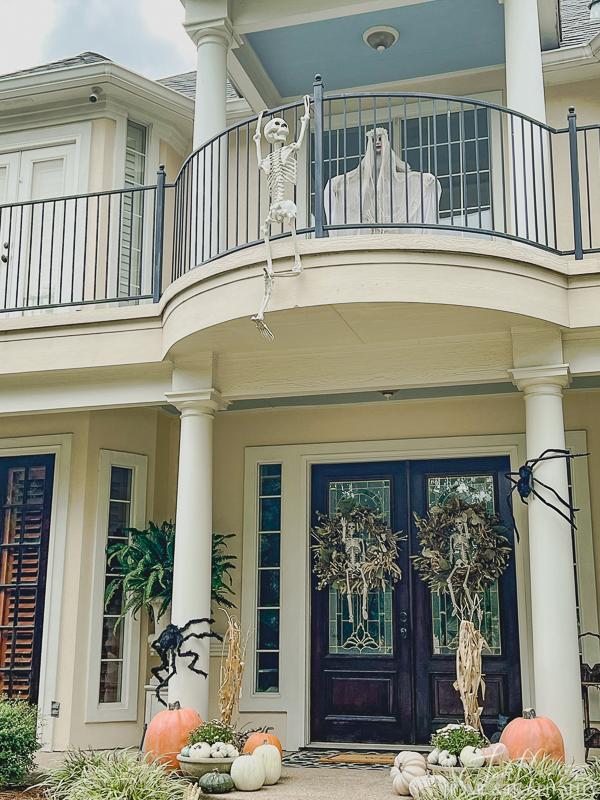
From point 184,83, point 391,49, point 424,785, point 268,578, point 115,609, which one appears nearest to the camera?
point 424,785

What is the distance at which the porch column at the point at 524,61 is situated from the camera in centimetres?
691

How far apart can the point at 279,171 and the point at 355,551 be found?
155 inches

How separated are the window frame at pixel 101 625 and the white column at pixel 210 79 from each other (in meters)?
3.19

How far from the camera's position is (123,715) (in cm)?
854

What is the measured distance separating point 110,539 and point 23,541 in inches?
32.6

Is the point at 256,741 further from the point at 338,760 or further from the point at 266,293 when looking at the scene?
the point at 266,293

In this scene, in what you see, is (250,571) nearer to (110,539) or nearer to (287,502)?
(287,502)

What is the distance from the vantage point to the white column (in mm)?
7664

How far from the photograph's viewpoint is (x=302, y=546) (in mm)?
8977

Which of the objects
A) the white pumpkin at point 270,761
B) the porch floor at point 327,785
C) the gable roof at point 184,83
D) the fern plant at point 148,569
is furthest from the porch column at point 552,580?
the gable roof at point 184,83

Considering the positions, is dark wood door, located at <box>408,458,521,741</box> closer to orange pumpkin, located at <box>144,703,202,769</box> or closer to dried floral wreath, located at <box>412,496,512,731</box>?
dried floral wreath, located at <box>412,496,512,731</box>

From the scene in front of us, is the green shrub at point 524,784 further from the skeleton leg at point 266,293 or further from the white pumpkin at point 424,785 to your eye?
the skeleton leg at point 266,293

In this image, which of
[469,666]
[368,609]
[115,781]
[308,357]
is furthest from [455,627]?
[115,781]

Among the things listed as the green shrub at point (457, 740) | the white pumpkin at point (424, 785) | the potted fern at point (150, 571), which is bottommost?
the white pumpkin at point (424, 785)
